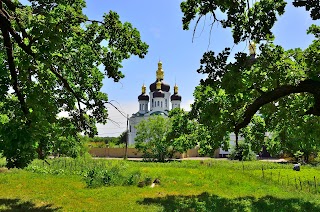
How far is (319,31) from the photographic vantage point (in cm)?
1409

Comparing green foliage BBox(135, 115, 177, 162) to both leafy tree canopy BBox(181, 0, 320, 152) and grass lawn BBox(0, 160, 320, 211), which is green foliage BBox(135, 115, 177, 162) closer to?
grass lawn BBox(0, 160, 320, 211)

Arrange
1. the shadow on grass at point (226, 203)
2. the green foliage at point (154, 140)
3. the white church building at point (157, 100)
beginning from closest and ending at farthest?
the shadow on grass at point (226, 203) → the green foliage at point (154, 140) → the white church building at point (157, 100)

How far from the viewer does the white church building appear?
84.1 m

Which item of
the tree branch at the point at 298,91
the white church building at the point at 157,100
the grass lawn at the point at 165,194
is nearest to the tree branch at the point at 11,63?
the grass lawn at the point at 165,194

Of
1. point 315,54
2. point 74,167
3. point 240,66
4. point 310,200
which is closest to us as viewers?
point 240,66

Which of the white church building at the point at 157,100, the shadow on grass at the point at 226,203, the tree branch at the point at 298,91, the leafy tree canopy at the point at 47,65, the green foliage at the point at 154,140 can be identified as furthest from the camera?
the white church building at the point at 157,100

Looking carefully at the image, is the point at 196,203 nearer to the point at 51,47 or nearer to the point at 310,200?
the point at 310,200

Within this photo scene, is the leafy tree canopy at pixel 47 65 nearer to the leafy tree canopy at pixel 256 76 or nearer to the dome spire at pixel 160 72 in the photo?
the leafy tree canopy at pixel 256 76

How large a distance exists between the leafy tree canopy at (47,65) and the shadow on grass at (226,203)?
4.86m

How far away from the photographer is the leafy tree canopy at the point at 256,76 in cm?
881

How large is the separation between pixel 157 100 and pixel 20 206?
7014 cm

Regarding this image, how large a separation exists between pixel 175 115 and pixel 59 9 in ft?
48.2

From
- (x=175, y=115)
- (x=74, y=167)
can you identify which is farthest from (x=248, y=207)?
(x=74, y=167)

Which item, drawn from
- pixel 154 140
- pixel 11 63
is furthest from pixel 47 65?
pixel 154 140
